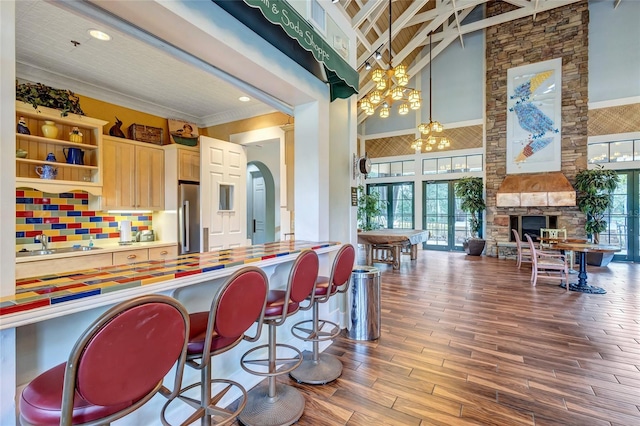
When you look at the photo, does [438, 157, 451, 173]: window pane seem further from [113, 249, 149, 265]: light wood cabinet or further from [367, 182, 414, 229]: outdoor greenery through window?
[113, 249, 149, 265]: light wood cabinet

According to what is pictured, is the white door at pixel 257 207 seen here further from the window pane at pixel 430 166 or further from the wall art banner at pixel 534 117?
the wall art banner at pixel 534 117

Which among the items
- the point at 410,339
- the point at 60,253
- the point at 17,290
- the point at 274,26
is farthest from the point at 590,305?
the point at 60,253

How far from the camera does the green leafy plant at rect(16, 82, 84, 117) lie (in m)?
2.99

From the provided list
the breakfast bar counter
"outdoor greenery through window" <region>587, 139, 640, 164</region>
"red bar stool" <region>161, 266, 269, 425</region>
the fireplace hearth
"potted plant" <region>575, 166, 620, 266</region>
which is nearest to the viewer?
the breakfast bar counter

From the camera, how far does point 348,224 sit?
11.0 feet

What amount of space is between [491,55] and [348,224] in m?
7.95

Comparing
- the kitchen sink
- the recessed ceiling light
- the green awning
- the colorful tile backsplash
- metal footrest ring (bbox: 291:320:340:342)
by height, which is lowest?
metal footrest ring (bbox: 291:320:340:342)

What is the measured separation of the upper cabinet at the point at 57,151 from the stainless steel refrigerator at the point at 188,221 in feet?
3.17

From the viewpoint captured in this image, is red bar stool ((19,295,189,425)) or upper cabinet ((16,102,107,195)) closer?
red bar stool ((19,295,189,425))

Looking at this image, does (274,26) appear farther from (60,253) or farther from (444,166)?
(444,166)

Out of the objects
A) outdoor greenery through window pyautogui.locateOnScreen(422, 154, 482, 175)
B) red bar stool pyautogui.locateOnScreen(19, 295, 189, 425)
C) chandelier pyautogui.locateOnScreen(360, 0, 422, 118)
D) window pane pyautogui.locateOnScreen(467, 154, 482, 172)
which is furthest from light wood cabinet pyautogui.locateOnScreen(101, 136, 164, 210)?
window pane pyautogui.locateOnScreen(467, 154, 482, 172)

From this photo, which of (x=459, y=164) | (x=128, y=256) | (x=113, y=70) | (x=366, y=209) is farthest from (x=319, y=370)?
(x=459, y=164)

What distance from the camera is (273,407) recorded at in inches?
75.1

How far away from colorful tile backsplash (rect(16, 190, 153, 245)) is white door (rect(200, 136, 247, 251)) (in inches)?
48.3
